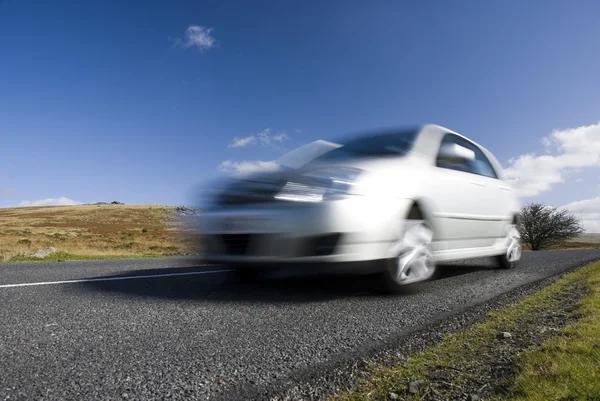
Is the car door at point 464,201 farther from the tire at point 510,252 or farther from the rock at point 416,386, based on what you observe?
the rock at point 416,386

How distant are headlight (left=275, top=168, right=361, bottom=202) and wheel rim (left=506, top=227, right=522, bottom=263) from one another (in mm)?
3149

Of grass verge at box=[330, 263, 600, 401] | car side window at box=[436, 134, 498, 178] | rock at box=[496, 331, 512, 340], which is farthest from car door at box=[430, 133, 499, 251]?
rock at box=[496, 331, 512, 340]

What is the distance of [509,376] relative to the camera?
1.48 meters

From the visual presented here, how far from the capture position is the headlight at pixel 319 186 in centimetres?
312

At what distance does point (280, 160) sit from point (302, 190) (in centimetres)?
126

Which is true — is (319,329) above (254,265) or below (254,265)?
below

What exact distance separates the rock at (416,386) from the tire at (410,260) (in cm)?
181

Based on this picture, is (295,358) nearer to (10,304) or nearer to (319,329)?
(319,329)

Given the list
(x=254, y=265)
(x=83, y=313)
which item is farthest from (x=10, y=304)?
(x=254, y=265)

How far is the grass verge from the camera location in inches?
52.5

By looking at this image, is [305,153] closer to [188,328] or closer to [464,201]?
[464,201]

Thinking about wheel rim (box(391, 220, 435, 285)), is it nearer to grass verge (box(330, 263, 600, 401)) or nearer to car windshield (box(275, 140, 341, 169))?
grass verge (box(330, 263, 600, 401))

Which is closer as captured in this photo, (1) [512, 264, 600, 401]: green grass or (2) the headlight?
(1) [512, 264, 600, 401]: green grass

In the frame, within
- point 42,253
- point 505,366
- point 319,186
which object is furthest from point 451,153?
point 42,253
